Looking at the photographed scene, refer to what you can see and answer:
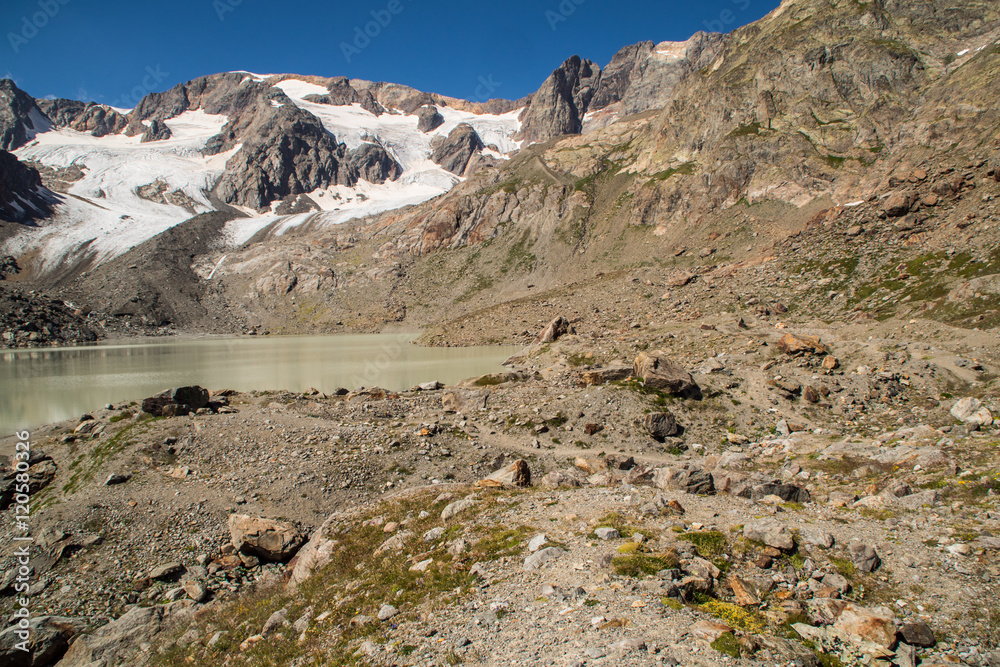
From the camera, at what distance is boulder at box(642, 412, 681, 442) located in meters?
21.3

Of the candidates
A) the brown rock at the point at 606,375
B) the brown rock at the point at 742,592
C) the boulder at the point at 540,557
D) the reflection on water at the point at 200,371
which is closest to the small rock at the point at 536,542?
the boulder at the point at 540,557

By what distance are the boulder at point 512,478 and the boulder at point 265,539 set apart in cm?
567

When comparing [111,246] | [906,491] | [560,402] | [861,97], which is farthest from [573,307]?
[111,246]

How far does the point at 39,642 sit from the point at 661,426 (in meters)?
20.5

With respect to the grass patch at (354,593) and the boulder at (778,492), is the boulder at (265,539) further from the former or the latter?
the boulder at (778,492)

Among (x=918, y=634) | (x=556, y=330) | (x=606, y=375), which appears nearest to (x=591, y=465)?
(x=606, y=375)

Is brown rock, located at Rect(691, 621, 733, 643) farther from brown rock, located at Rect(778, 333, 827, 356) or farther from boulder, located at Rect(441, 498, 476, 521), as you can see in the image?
brown rock, located at Rect(778, 333, 827, 356)

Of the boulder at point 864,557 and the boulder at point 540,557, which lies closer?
the boulder at point 864,557

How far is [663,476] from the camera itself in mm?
14289

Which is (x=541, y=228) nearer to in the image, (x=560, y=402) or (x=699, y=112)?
(x=699, y=112)

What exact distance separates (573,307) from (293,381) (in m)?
39.4

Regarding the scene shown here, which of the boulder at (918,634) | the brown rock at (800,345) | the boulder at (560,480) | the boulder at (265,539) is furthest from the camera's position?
the brown rock at (800,345)

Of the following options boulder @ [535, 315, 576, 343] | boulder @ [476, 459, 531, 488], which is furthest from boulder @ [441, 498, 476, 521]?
boulder @ [535, 315, 576, 343]

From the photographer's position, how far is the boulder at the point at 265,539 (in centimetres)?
1388
